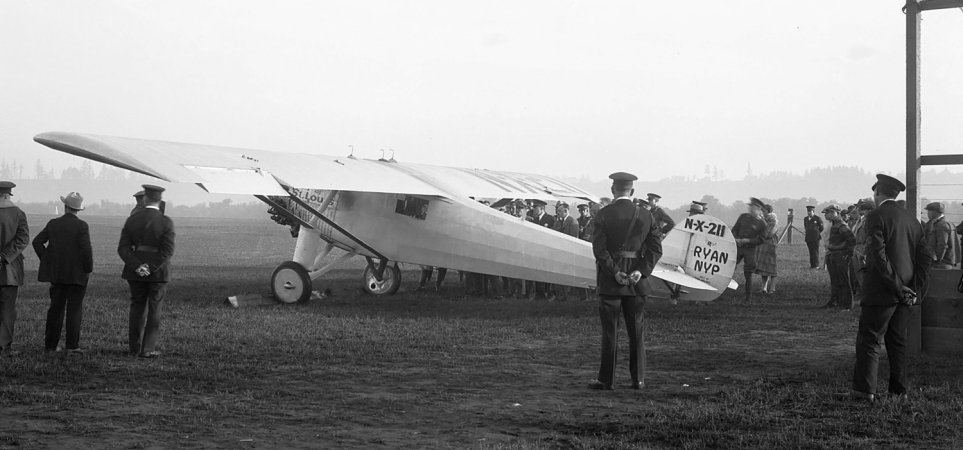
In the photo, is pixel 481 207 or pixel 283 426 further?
pixel 481 207

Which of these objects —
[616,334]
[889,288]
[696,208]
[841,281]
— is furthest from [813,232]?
[616,334]

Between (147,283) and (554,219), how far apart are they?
31.6 ft

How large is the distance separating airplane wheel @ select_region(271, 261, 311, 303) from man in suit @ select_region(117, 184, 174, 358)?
4.89 metres

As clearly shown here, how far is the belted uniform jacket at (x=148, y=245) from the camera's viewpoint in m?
9.38

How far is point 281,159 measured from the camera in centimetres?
1458

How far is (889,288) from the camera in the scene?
7.23 metres

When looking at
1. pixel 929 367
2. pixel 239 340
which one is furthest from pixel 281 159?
pixel 929 367

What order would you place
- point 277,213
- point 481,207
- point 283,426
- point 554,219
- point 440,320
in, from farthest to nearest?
point 554,219, point 277,213, point 481,207, point 440,320, point 283,426

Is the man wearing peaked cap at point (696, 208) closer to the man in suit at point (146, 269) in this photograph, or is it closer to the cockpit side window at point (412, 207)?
the cockpit side window at point (412, 207)

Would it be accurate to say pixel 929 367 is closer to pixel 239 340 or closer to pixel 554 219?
pixel 239 340

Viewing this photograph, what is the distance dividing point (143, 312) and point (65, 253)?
110cm

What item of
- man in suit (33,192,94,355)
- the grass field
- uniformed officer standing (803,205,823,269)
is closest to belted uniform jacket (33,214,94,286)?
man in suit (33,192,94,355)

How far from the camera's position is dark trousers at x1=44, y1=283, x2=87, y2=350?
30.9ft

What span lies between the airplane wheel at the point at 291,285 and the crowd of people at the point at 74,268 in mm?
4915
